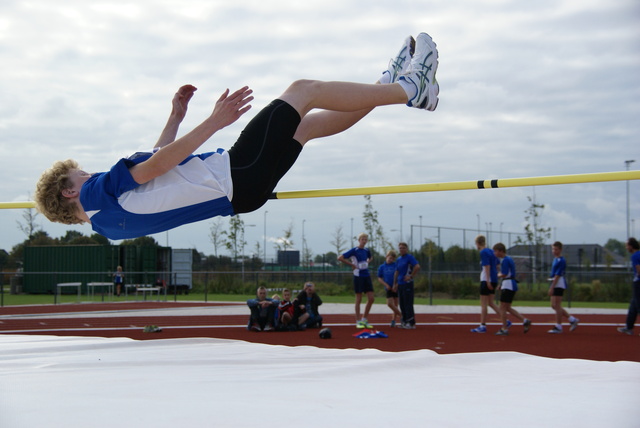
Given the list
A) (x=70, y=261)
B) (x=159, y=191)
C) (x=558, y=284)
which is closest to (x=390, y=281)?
(x=558, y=284)

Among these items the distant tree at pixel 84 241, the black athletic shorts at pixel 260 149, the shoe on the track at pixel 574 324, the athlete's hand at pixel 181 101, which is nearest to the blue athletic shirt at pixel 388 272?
the shoe on the track at pixel 574 324

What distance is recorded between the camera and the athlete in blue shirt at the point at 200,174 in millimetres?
2756

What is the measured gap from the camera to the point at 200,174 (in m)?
2.82

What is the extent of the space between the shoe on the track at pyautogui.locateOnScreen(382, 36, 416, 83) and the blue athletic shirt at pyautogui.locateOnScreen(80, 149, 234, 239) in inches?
46.0

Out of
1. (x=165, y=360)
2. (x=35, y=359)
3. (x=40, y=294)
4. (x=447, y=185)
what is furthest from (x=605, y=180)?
(x=40, y=294)

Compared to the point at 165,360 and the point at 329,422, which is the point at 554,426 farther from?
the point at 165,360

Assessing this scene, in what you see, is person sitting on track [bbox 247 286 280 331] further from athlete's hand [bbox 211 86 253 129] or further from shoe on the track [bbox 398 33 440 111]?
athlete's hand [bbox 211 86 253 129]

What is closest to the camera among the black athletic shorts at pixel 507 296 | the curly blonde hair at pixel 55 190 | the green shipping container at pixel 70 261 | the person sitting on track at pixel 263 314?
the curly blonde hair at pixel 55 190

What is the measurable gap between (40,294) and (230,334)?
17.0 meters

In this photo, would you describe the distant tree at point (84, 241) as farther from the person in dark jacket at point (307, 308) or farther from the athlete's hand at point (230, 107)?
the athlete's hand at point (230, 107)

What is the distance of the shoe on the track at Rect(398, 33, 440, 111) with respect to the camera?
10.8 ft

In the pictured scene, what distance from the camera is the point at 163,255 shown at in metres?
27.1

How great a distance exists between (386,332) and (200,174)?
7.50m

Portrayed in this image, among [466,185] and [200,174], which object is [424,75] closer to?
[466,185]
